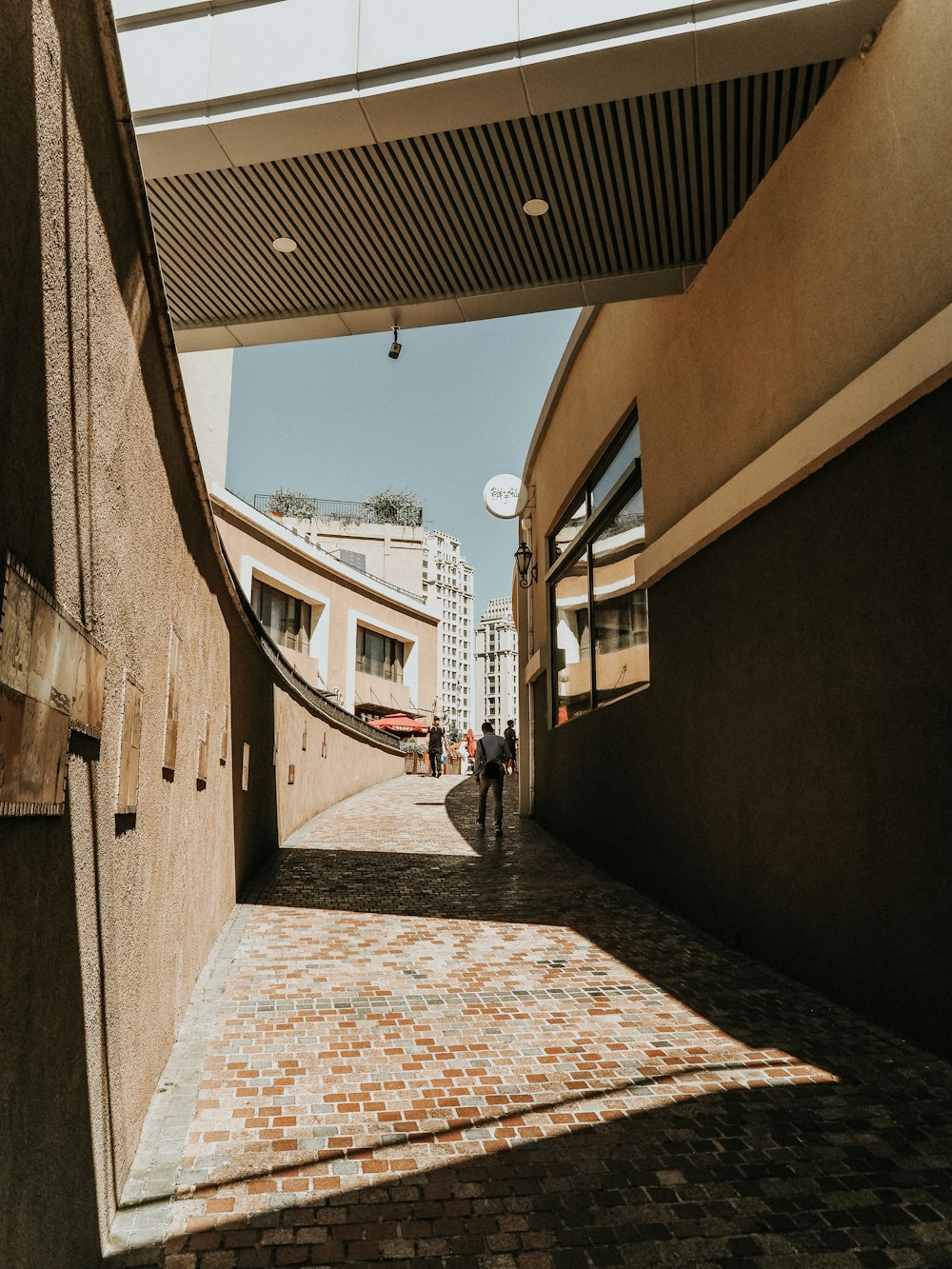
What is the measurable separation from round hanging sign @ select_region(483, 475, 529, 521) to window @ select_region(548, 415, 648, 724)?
13.8ft

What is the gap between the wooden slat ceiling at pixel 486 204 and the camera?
6336 mm

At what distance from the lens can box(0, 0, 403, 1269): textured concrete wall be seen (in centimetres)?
205

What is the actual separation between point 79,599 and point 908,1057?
4435mm

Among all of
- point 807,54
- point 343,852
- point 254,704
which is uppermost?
point 807,54

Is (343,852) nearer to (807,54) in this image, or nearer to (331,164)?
(331,164)

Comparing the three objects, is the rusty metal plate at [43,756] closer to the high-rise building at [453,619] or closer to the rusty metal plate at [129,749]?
the rusty metal plate at [129,749]

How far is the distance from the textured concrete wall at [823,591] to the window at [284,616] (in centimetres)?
2389

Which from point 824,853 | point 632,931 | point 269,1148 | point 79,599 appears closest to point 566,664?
point 632,931

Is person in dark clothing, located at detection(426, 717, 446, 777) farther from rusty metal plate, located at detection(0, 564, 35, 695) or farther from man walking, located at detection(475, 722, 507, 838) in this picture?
rusty metal plate, located at detection(0, 564, 35, 695)

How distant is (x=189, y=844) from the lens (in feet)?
17.6

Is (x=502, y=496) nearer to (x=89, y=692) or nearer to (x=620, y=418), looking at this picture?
(x=620, y=418)

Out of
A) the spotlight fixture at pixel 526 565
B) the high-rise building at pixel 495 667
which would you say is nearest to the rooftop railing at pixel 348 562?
the spotlight fixture at pixel 526 565

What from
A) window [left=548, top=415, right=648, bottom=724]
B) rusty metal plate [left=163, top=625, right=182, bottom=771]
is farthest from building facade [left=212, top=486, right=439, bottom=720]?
rusty metal plate [left=163, top=625, right=182, bottom=771]

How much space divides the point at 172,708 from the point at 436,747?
23924mm
